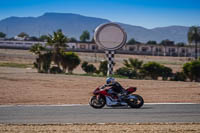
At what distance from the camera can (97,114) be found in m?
13.0

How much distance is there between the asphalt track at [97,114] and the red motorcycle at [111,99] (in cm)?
21

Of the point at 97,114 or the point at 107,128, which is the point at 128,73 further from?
the point at 107,128

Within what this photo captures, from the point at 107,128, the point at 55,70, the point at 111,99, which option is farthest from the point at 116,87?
the point at 55,70

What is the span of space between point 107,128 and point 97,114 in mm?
2743

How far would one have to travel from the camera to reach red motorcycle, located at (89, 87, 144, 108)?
48.1 feet

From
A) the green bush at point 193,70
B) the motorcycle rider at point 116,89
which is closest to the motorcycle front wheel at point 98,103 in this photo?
the motorcycle rider at point 116,89

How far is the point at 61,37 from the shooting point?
1780 inches

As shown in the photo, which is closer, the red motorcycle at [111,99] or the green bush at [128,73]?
the red motorcycle at [111,99]

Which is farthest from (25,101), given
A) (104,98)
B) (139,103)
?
(139,103)

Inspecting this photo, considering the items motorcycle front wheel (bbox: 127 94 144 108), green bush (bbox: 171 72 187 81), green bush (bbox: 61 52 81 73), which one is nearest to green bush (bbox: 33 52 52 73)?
green bush (bbox: 61 52 81 73)

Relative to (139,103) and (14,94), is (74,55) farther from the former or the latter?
(139,103)

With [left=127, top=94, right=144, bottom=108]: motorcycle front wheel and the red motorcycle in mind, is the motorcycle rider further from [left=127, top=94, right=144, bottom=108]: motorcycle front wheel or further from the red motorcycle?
[left=127, top=94, right=144, bottom=108]: motorcycle front wheel

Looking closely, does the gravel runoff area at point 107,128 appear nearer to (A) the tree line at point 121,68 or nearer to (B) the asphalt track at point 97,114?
(B) the asphalt track at point 97,114

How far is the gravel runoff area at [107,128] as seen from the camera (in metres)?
9.85
